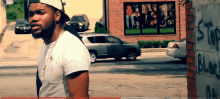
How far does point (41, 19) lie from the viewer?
7.64ft

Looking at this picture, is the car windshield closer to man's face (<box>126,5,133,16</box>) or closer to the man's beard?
man's face (<box>126,5,133,16</box>)

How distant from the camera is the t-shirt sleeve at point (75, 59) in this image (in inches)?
85.2

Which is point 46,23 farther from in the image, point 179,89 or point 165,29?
point 165,29

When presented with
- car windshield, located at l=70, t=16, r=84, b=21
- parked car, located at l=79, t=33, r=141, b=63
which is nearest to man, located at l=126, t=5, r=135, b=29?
car windshield, located at l=70, t=16, r=84, b=21

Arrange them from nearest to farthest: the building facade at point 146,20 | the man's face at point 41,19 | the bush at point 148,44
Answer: the man's face at point 41,19
the bush at point 148,44
the building facade at point 146,20

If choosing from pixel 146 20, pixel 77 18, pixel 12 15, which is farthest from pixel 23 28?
pixel 12 15


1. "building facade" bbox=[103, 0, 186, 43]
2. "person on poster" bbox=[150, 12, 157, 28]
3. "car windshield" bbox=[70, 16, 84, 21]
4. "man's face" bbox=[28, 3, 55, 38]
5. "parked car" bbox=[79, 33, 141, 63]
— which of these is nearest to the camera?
"man's face" bbox=[28, 3, 55, 38]

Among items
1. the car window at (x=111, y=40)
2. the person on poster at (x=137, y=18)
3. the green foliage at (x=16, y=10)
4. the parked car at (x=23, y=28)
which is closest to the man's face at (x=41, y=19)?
the car window at (x=111, y=40)

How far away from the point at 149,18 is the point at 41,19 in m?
27.0

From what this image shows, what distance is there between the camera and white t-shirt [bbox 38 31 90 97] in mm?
2188

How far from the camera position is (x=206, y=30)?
4.38 m

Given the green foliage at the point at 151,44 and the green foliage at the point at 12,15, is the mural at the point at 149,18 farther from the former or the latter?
the green foliage at the point at 12,15

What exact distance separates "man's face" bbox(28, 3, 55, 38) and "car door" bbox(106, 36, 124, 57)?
50.9ft

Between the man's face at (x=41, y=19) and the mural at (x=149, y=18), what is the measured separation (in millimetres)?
26295
